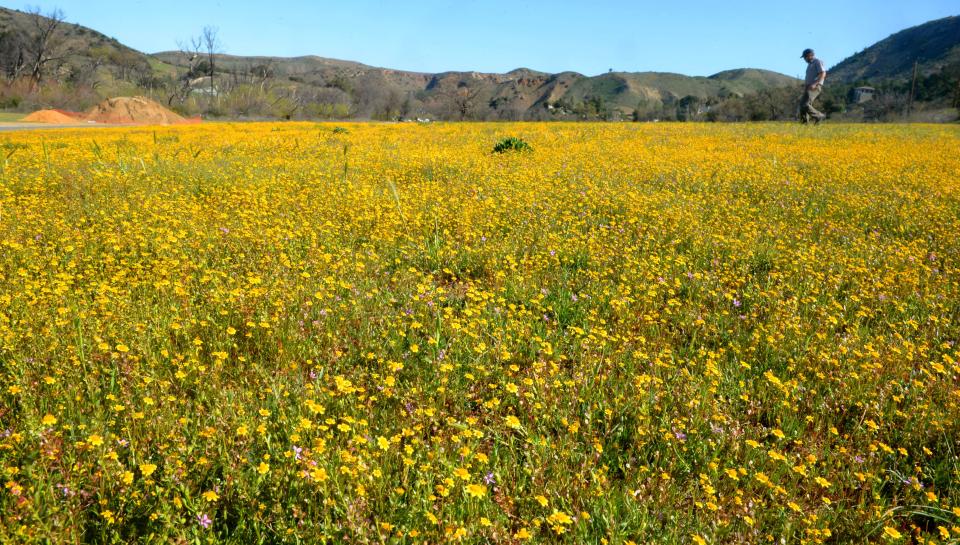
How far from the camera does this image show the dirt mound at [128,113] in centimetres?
4391

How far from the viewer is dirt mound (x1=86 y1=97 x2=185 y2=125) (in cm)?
4391

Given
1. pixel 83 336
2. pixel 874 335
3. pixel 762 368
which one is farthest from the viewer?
pixel 874 335

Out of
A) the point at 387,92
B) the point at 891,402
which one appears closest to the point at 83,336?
the point at 891,402

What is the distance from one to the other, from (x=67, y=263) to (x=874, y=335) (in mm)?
7419

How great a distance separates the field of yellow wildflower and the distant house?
10125cm

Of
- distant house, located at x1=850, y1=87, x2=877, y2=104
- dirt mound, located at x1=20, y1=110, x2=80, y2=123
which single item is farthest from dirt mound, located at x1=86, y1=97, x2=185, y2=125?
distant house, located at x1=850, y1=87, x2=877, y2=104

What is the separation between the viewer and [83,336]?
12.2ft

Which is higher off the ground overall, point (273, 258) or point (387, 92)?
point (387, 92)

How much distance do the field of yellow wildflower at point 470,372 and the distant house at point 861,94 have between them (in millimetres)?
101254

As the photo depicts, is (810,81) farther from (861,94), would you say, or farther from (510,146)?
(861,94)

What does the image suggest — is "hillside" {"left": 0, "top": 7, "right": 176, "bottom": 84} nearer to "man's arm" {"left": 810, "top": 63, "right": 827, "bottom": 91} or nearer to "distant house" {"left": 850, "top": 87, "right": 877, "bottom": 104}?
"man's arm" {"left": 810, "top": 63, "right": 827, "bottom": 91}

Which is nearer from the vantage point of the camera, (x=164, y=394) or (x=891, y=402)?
Result: (x=164, y=394)

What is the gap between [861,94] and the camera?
314 feet

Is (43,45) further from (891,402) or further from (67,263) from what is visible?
(891,402)
